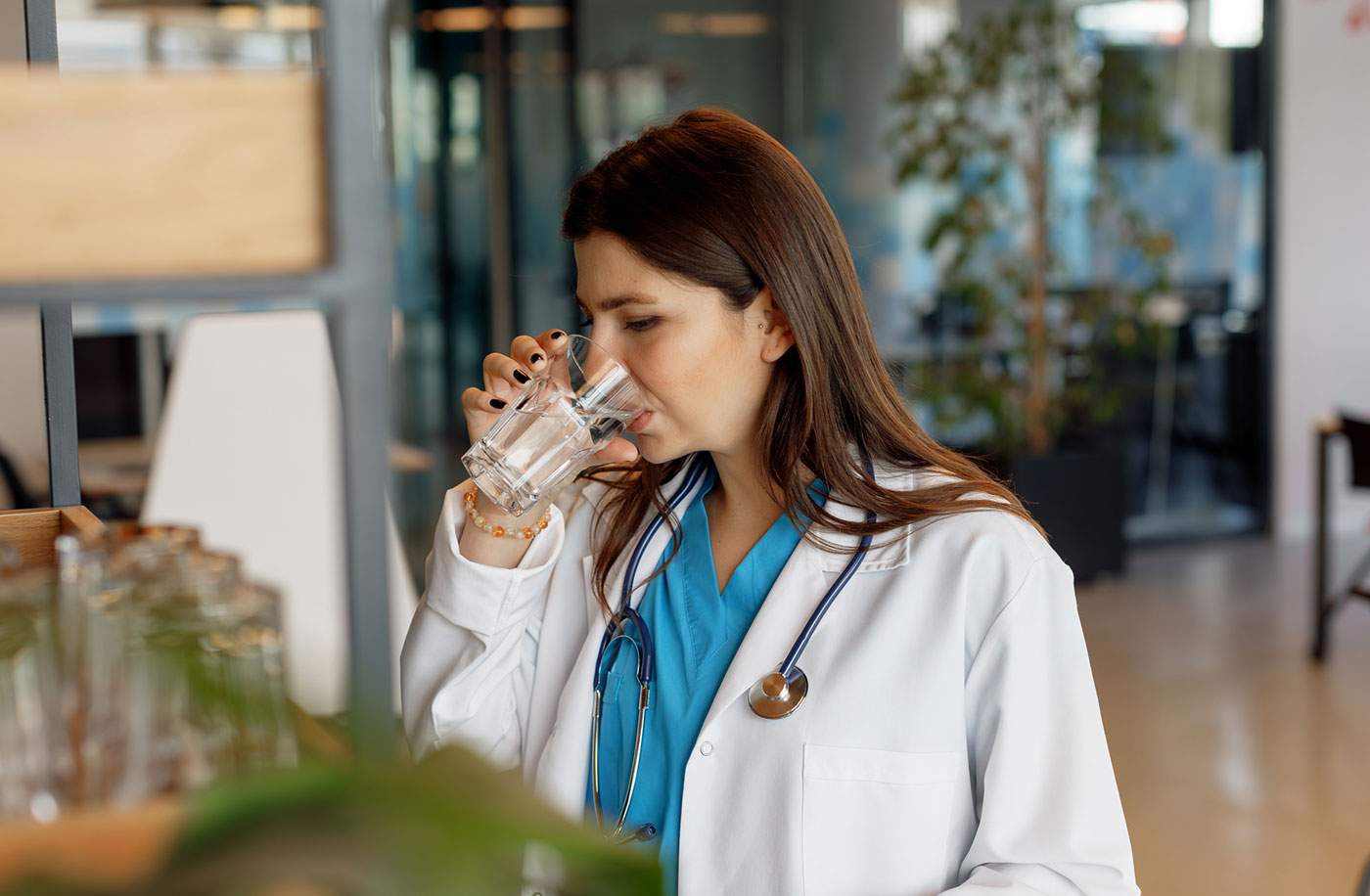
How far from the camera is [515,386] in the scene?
149cm

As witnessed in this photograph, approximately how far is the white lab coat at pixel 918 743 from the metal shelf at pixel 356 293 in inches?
30.1

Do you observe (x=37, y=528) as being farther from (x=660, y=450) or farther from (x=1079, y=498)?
(x=1079, y=498)

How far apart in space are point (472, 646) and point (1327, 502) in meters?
3.73

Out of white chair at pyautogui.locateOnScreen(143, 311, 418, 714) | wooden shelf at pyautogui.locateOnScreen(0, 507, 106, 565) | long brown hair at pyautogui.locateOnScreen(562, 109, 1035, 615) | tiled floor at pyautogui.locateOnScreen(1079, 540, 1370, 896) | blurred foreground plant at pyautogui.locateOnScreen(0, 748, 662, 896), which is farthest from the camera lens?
white chair at pyautogui.locateOnScreen(143, 311, 418, 714)

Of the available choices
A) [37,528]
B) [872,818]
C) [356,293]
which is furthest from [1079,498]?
[356,293]

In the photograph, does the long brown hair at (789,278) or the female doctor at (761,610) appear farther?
the long brown hair at (789,278)

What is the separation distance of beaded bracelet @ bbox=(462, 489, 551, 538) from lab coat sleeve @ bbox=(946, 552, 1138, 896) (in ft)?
1.64

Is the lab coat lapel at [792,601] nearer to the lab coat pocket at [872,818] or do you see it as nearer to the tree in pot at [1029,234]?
the lab coat pocket at [872,818]

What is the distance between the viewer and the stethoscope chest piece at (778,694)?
1.31m

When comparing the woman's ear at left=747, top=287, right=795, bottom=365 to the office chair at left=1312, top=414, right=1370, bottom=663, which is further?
the office chair at left=1312, top=414, right=1370, bottom=663

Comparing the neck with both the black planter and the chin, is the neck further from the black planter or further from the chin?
the black planter

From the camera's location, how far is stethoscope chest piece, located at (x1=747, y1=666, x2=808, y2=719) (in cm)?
131

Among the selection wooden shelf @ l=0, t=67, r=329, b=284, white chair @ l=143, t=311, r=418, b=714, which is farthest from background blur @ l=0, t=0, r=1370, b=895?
wooden shelf @ l=0, t=67, r=329, b=284

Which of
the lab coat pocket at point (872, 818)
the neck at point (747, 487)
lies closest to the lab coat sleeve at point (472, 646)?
the neck at point (747, 487)
